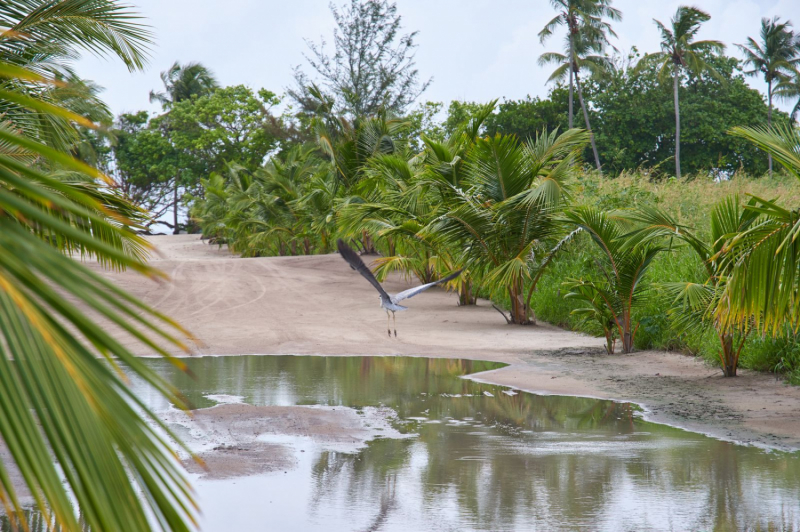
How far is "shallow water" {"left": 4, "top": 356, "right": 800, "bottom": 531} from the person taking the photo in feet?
14.8

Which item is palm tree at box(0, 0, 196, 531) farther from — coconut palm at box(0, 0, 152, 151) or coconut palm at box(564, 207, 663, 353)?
coconut palm at box(564, 207, 663, 353)

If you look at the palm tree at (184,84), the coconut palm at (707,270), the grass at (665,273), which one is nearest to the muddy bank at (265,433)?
the coconut palm at (707,270)

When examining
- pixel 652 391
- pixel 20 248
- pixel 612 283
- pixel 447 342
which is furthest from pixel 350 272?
pixel 20 248

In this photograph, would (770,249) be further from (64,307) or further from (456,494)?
(64,307)

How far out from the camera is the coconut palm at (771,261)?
559 centimetres

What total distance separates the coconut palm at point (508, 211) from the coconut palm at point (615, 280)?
6.57 ft

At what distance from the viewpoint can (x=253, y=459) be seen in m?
5.86

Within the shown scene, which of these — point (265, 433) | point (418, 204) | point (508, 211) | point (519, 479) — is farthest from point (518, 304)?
point (519, 479)

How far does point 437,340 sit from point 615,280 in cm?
357

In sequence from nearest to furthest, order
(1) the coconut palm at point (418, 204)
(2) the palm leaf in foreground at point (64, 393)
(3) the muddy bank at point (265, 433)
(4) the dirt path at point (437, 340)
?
(2) the palm leaf in foreground at point (64, 393), (3) the muddy bank at point (265, 433), (4) the dirt path at point (437, 340), (1) the coconut palm at point (418, 204)

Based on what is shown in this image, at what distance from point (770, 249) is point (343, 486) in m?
3.68

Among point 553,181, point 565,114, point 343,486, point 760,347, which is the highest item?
point 565,114

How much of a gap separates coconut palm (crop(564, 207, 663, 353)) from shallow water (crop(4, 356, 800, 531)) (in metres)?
3.19

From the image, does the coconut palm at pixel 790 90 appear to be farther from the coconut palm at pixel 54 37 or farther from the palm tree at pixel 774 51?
the coconut palm at pixel 54 37
